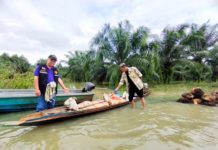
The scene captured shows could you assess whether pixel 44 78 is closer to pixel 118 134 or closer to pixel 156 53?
pixel 118 134

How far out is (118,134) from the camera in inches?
141

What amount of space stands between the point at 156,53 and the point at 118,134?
11.9 metres

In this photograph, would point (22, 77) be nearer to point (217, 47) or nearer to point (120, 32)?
point (120, 32)

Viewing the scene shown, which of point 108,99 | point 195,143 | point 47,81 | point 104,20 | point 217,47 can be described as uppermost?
point 104,20

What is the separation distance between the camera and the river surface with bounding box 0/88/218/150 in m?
3.04

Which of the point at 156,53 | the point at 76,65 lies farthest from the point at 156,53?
the point at 76,65

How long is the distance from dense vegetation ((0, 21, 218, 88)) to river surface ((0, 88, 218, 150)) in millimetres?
9200

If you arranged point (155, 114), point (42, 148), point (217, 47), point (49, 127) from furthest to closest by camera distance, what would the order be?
point (217, 47) → point (155, 114) → point (49, 127) → point (42, 148)

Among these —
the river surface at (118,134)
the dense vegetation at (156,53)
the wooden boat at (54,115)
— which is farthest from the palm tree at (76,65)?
the river surface at (118,134)

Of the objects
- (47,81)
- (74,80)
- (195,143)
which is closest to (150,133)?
(195,143)

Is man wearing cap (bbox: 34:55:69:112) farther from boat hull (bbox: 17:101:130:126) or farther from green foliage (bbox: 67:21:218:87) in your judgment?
green foliage (bbox: 67:21:218:87)

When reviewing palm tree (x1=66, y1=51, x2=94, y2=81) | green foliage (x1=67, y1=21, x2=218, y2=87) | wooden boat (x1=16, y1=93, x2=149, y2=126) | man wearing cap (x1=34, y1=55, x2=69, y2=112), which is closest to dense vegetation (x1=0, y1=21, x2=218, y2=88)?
green foliage (x1=67, y1=21, x2=218, y2=87)

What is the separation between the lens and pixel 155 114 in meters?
5.34

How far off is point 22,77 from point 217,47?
15784mm
